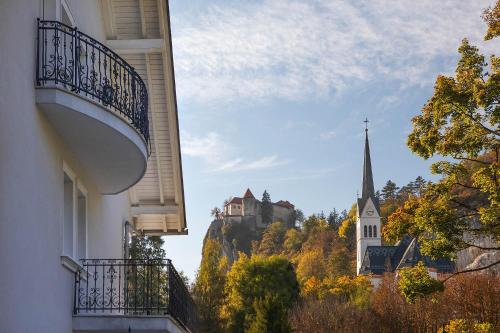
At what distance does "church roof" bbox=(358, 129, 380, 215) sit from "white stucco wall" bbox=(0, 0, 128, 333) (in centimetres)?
14315

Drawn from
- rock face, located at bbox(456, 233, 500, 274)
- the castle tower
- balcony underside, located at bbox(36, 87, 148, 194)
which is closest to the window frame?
balcony underside, located at bbox(36, 87, 148, 194)

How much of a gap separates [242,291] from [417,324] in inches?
1365

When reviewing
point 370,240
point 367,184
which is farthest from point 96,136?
point 370,240

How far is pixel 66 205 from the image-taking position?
1265 centimetres

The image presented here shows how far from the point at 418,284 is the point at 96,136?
9640 millimetres

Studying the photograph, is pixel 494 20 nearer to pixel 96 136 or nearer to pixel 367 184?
pixel 96 136

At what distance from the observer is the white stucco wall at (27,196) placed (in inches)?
359

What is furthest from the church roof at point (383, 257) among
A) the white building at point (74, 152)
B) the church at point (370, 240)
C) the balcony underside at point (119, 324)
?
the balcony underside at point (119, 324)

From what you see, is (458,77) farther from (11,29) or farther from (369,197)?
(369,197)

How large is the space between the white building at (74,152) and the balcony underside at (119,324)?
0.04 ft

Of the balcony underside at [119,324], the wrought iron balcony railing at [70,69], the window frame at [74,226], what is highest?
the wrought iron balcony railing at [70,69]

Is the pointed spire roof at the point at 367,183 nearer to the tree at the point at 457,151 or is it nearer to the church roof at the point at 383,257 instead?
the church roof at the point at 383,257

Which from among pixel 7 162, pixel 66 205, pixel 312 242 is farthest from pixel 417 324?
pixel 312 242

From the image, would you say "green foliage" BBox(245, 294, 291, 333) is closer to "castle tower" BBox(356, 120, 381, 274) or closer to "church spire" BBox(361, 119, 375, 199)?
"church spire" BBox(361, 119, 375, 199)
